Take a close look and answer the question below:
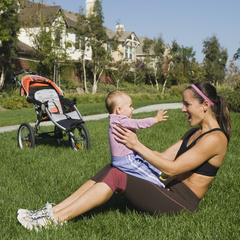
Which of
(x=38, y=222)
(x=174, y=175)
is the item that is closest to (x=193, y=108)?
(x=174, y=175)

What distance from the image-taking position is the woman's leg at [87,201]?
3.18 meters

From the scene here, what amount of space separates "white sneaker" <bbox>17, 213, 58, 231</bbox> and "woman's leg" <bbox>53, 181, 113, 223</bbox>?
56mm

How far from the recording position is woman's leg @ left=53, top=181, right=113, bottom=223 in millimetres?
3176

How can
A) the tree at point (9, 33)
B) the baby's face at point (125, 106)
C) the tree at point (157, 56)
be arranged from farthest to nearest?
1. the tree at point (157, 56)
2. the tree at point (9, 33)
3. the baby's face at point (125, 106)

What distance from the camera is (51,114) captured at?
290 inches

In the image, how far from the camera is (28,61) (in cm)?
3341

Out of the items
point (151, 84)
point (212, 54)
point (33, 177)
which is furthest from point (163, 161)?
point (212, 54)

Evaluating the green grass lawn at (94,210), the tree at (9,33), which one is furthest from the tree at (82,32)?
the green grass lawn at (94,210)

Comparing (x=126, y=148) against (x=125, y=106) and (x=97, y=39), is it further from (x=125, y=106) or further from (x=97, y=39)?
(x=97, y=39)

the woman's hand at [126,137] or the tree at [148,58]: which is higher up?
the tree at [148,58]

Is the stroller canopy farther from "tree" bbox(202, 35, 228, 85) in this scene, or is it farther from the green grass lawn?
"tree" bbox(202, 35, 228, 85)

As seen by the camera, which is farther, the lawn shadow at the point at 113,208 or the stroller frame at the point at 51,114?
the stroller frame at the point at 51,114

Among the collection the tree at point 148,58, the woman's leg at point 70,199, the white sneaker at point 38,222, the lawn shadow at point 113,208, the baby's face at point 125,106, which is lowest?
the lawn shadow at point 113,208

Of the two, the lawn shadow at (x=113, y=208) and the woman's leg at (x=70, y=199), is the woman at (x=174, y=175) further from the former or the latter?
the lawn shadow at (x=113, y=208)
